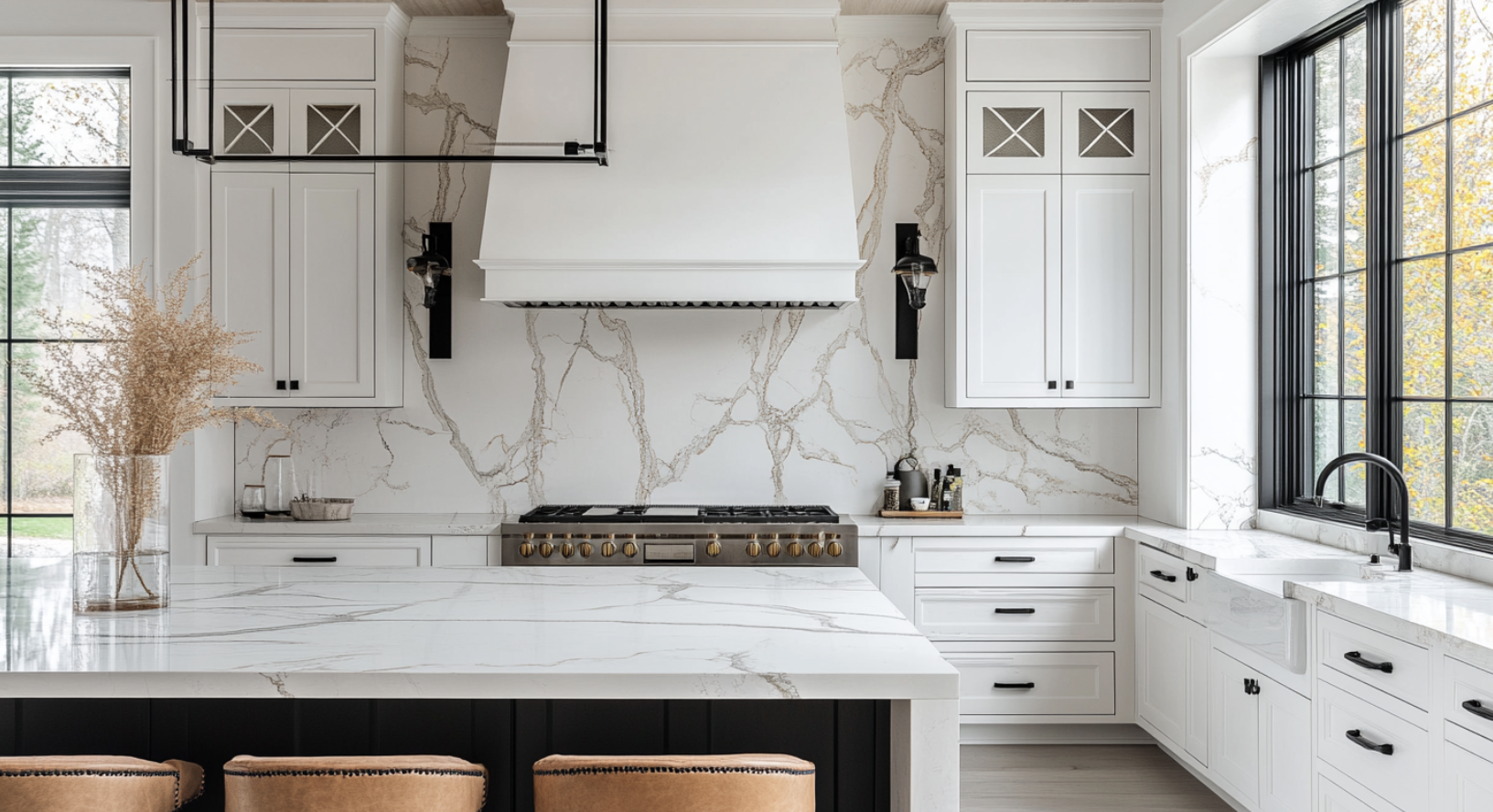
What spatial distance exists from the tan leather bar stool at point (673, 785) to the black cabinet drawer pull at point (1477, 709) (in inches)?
54.3

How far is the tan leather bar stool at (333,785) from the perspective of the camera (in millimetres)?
1386

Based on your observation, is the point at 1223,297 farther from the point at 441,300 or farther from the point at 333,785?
the point at 333,785

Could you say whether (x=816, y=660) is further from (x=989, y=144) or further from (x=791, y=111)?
(x=989, y=144)

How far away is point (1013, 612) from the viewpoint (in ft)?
12.1

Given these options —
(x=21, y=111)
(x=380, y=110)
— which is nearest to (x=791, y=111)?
(x=380, y=110)

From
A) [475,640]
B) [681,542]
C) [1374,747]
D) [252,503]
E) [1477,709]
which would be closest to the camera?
[475,640]

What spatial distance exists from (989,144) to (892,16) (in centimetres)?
75

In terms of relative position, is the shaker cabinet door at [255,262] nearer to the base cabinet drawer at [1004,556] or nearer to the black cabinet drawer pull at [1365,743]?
the base cabinet drawer at [1004,556]

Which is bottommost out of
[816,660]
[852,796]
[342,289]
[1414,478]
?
[852,796]

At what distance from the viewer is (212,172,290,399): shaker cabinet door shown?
383cm

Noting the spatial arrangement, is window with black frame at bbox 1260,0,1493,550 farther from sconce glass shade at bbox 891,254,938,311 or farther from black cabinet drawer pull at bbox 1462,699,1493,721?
sconce glass shade at bbox 891,254,938,311

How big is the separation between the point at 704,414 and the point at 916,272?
1.14 meters

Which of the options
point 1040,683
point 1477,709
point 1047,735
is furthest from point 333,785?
point 1047,735

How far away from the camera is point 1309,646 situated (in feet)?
8.01
